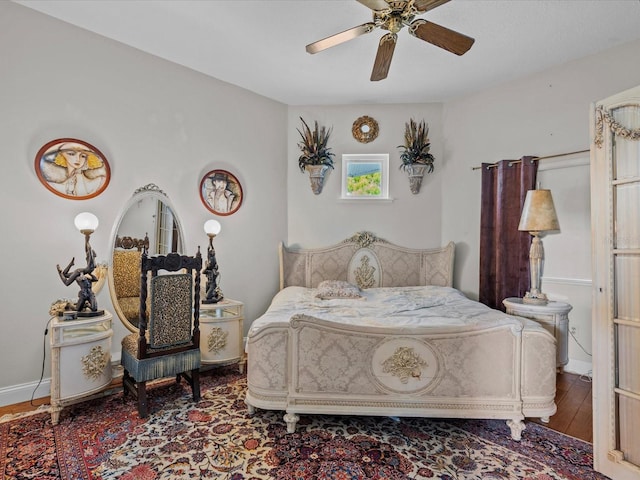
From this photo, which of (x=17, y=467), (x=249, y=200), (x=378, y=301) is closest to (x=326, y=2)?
(x=249, y=200)

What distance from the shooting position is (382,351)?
2322mm

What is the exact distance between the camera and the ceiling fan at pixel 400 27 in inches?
A: 82.1

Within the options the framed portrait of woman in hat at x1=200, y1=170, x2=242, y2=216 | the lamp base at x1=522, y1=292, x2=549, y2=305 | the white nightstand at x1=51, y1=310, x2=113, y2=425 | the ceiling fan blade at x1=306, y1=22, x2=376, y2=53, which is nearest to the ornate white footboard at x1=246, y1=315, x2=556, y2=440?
the lamp base at x1=522, y1=292, x2=549, y2=305

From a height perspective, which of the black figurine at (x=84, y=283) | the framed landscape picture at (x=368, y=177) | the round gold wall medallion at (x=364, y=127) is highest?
the round gold wall medallion at (x=364, y=127)

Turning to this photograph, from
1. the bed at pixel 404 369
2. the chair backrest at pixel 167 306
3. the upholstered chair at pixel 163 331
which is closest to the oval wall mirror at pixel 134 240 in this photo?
the upholstered chair at pixel 163 331

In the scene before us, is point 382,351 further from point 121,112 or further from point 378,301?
point 121,112

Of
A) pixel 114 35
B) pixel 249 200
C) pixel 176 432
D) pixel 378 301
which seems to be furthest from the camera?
pixel 249 200

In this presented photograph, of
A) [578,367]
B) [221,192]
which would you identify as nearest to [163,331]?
[221,192]

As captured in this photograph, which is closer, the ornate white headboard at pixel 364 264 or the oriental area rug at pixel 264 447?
the oriental area rug at pixel 264 447

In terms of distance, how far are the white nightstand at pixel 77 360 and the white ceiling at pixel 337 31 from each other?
2.47m

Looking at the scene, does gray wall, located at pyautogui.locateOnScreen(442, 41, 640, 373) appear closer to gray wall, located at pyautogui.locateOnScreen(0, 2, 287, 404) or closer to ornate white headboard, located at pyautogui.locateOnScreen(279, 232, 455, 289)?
ornate white headboard, located at pyautogui.locateOnScreen(279, 232, 455, 289)

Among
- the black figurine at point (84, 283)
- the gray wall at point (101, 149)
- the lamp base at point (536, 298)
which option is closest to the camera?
the black figurine at point (84, 283)

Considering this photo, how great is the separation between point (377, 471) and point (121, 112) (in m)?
3.58

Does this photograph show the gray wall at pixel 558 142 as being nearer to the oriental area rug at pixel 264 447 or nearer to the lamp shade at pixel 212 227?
the oriental area rug at pixel 264 447
